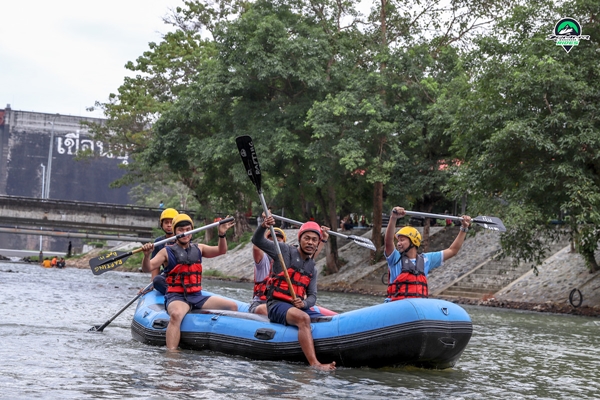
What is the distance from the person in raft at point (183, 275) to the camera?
1056 centimetres

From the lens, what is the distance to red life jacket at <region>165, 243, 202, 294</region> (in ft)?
34.8

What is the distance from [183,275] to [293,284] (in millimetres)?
1710

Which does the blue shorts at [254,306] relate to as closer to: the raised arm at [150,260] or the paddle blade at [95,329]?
the raised arm at [150,260]

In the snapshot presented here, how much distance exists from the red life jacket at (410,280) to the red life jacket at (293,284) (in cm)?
101

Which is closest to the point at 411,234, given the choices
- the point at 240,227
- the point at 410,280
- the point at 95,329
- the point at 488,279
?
the point at 410,280

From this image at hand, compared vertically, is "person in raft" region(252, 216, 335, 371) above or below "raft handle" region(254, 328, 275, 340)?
above

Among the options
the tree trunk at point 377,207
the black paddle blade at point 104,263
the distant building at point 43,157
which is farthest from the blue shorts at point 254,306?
the distant building at point 43,157

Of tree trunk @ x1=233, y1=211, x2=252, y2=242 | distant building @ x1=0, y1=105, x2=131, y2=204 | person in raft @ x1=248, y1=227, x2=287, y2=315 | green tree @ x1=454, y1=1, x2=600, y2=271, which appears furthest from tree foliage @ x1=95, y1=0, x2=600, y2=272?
distant building @ x1=0, y1=105, x2=131, y2=204

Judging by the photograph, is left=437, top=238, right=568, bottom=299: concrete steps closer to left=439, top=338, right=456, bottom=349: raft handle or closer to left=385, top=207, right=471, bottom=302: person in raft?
left=385, top=207, right=471, bottom=302: person in raft

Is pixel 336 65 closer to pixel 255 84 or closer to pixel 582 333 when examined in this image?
pixel 255 84

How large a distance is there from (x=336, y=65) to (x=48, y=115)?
190 feet

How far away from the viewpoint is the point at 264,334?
987cm

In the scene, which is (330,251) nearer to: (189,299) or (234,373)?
(189,299)

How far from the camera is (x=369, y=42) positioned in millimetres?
30219
